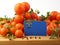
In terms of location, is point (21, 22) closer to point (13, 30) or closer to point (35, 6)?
point (13, 30)

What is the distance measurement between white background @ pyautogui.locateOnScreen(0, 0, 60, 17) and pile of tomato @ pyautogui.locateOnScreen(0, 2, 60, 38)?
0.15 m

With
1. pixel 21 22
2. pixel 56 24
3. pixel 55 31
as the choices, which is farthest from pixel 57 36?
pixel 21 22

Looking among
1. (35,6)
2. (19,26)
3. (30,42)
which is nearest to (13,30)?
(19,26)

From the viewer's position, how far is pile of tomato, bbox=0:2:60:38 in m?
1.14

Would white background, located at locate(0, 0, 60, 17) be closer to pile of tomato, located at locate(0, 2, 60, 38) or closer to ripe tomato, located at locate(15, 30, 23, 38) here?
pile of tomato, located at locate(0, 2, 60, 38)

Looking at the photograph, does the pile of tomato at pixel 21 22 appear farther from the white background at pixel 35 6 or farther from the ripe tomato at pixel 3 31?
the white background at pixel 35 6

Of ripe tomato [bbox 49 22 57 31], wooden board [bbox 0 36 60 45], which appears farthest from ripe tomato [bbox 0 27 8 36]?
ripe tomato [bbox 49 22 57 31]

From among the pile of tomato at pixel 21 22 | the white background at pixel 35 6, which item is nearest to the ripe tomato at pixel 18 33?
the pile of tomato at pixel 21 22

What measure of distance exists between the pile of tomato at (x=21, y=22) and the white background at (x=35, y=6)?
0.15m

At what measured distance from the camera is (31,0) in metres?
1.43

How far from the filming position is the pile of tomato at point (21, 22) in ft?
3.74

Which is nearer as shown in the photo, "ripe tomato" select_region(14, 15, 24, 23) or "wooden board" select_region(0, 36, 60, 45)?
"wooden board" select_region(0, 36, 60, 45)

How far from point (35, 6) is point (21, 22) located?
30 centimetres

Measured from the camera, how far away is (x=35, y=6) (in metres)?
1.44
